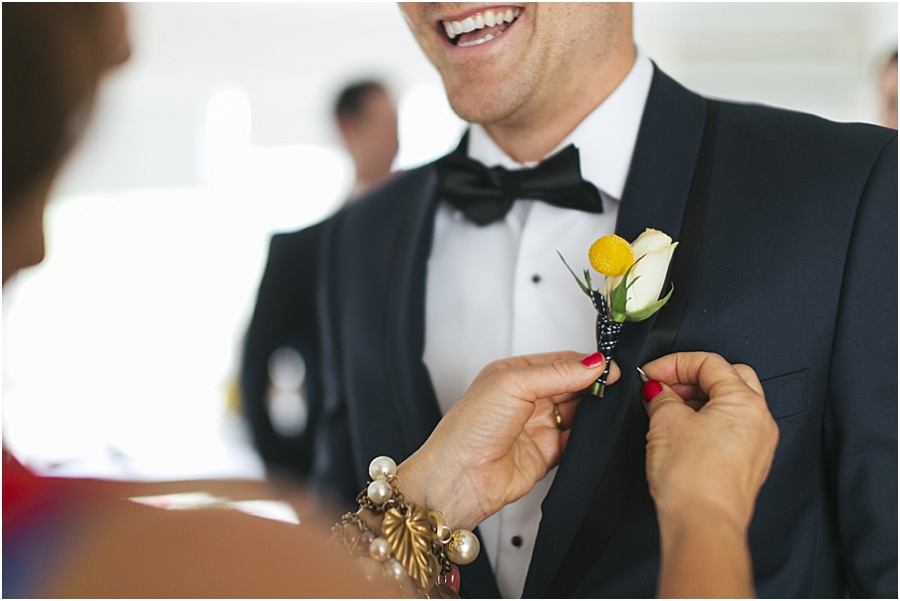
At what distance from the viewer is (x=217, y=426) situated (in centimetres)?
554

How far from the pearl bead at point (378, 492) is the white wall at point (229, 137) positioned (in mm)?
5159

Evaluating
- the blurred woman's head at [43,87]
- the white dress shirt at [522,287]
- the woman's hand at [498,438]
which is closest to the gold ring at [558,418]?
the woman's hand at [498,438]

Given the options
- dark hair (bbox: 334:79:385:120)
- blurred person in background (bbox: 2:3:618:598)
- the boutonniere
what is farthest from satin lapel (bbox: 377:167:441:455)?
dark hair (bbox: 334:79:385:120)

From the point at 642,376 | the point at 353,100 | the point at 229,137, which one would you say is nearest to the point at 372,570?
the point at 642,376

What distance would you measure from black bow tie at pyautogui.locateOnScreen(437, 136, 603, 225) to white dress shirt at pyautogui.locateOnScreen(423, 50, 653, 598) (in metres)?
0.05

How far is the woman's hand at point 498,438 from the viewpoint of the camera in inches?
45.2

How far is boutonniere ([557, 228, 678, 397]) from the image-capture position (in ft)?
3.63

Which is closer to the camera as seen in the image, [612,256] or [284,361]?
[612,256]

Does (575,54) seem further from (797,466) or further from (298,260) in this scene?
(298,260)

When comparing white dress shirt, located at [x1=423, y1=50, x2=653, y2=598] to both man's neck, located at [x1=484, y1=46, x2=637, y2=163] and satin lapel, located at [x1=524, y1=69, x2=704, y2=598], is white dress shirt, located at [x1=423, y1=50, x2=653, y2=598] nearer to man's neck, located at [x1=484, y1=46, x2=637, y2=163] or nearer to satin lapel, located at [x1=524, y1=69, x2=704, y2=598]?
man's neck, located at [x1=484, y1=46, x2=637, y2=163]

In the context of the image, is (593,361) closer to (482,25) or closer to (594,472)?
(594,472)

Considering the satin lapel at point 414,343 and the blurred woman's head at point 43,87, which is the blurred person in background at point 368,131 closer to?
the satin lapel at point 414,343

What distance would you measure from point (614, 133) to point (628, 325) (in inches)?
15.3

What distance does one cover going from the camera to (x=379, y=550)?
113 centimetres
